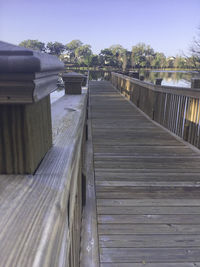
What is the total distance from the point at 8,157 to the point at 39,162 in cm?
13

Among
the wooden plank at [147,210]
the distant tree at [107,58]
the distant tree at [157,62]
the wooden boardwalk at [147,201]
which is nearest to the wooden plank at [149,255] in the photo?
the wooden boardwalk at [147,201]

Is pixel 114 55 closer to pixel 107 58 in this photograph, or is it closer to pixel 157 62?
pixel 107 58

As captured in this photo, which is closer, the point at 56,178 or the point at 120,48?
the point at 56,178

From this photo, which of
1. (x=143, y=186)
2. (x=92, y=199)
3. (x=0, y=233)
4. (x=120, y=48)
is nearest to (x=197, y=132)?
(x=143, y=186)

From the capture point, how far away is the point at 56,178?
0.78 m

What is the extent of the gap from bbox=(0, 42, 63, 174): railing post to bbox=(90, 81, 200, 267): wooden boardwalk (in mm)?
1493

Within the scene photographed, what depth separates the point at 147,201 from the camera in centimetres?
276

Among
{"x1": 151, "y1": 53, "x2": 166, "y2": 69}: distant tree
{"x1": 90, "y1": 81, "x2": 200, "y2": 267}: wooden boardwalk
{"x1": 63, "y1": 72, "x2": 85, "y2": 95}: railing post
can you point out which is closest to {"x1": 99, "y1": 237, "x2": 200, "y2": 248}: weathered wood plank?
{"x1": 90, "y1": 81, "x2": 200, "y2": 267}: wooden boardwalk

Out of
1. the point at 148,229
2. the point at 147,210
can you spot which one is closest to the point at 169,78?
the point at 147,210

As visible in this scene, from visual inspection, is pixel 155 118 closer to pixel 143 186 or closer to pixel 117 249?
pixel 143 186

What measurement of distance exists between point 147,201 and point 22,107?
2.38 metres

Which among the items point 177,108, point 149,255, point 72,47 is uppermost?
point 72,47

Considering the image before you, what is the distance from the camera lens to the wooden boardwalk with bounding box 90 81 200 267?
1989 mm

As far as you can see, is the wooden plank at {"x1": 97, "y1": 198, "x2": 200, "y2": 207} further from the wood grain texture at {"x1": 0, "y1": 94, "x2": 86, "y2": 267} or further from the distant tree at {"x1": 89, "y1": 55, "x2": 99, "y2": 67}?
the distant tree at {"x1": 89, "y1": 55, "x2": 99, "y2": 67}
